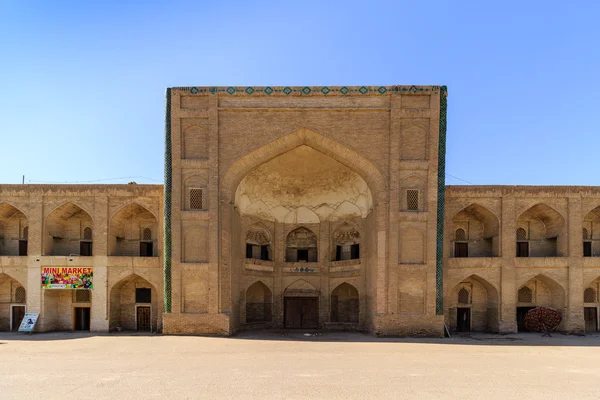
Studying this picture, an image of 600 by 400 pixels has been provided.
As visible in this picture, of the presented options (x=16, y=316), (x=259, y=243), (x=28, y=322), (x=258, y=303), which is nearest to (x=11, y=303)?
(x=16, y=316)

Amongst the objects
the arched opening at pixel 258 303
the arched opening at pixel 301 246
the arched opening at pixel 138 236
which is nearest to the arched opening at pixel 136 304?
the arched opening at pixel 138 236

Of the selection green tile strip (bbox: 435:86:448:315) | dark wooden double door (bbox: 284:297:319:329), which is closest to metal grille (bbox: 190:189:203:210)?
dark wooden double door (bbox: 284:297:319:329)

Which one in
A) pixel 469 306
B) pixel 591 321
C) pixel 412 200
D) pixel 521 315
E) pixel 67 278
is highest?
pixel 412 200

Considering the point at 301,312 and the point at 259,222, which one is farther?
the point at 301,312

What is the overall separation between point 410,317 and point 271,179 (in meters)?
9.16

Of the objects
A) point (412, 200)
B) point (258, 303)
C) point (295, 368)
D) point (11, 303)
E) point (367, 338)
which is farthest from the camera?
point (258, 303)

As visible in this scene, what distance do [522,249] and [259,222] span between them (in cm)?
1223

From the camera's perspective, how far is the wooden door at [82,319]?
20.0m

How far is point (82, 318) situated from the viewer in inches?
790

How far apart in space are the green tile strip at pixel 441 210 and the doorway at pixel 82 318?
14983 millimetres

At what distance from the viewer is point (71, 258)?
62.5 feet

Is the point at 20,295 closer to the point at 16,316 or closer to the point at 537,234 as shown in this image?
the point at 16,316

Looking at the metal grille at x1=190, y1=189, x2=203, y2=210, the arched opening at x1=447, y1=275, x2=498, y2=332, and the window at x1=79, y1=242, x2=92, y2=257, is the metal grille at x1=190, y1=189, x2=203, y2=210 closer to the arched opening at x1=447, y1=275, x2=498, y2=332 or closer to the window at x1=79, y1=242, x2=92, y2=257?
the window at x1=79, y1=242, x2=92, y2=257

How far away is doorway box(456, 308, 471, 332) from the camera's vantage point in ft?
66.7
